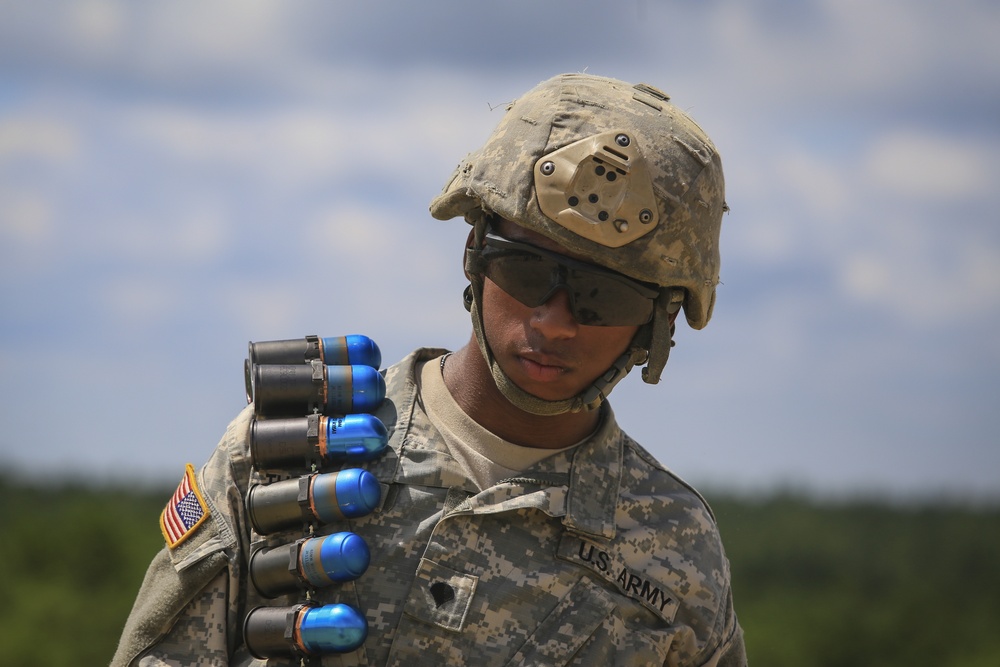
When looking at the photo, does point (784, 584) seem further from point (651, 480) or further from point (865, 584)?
point (651, 480)

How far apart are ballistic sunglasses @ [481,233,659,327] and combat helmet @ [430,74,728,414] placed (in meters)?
0.07

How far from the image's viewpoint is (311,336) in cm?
604

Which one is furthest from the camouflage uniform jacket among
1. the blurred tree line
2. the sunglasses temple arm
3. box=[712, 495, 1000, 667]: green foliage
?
box=[712, 495, 1000, 667]: green foliage

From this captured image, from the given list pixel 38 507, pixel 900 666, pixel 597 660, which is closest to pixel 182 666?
pixel 597 660

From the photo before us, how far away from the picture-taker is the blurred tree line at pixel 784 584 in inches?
842

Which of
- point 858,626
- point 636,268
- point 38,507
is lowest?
point 38,507

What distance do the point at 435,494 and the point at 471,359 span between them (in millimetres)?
626

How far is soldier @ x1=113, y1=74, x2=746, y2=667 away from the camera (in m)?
5.58

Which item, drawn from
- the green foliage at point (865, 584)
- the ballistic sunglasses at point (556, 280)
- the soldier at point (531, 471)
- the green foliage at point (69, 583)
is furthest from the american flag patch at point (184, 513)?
the green foliage at point (69, 583)

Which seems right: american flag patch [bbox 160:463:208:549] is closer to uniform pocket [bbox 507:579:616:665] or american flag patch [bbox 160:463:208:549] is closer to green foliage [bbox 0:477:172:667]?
uniform pocket [bbox 507:579:616:665]

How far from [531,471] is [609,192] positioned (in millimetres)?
1223

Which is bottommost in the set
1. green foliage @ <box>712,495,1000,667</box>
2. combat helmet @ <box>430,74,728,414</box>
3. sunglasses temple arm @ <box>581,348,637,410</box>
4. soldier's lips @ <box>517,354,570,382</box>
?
green foliage @ <box>712,495,1000,667</box>

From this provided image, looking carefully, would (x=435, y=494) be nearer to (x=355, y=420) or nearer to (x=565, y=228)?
(x=355, y=420)

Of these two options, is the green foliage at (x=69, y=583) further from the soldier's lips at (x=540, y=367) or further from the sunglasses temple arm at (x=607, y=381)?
the soldier's lips at (x=540, y=367)
